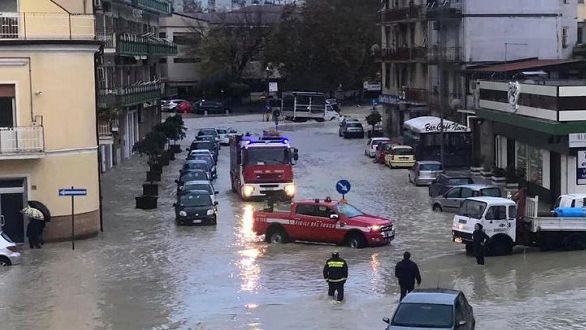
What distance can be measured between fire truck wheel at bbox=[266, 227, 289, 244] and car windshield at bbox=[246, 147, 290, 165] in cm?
1112

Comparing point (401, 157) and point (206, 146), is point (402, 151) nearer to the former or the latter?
point (401, 157)

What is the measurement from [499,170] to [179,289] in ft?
90.5

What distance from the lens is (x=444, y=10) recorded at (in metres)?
66.8

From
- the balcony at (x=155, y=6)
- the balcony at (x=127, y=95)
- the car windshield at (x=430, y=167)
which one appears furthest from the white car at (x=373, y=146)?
the balcony at (x=155, y=6)

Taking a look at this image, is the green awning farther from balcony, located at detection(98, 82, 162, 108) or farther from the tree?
the tree

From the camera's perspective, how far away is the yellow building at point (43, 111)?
112 ft

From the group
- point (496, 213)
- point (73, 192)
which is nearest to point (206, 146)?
point (73, 192)

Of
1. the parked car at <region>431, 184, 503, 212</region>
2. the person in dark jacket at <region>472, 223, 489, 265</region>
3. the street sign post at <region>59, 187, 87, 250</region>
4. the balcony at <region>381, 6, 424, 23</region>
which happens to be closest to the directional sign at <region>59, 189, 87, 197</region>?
the street sign post at <region>59, 187, 87, 250</region>

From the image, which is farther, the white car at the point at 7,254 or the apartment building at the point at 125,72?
the apartment building at the point at 125,72

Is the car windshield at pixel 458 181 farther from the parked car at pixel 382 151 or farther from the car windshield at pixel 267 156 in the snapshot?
the parked car at pixel 382 151

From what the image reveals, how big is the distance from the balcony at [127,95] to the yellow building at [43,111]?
17170 millimetres

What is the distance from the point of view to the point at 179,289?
25.9 meters

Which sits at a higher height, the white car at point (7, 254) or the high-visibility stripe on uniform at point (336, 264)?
the high-visibility stripe on uniform at point (336, 264)

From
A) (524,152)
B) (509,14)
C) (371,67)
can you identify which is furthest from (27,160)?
(371,67)
